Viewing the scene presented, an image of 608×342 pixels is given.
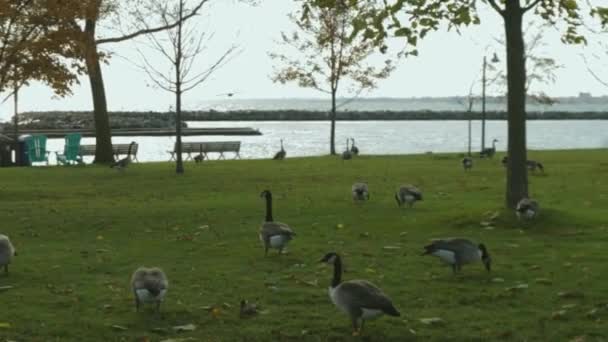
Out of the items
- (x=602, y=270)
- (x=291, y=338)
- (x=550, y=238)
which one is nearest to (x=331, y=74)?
(x=550, y=238)

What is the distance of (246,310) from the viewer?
10.9 metres

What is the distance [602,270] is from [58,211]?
49.4ft

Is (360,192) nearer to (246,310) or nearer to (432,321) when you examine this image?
(246,310)

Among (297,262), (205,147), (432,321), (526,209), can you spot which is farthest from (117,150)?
(432,321)

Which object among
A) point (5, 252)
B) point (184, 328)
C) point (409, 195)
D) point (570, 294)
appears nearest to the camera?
point (184, 328)

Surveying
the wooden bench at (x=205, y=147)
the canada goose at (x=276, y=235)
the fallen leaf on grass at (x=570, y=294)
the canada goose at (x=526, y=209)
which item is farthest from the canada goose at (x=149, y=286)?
the wooden bench at (x=205, y=147)

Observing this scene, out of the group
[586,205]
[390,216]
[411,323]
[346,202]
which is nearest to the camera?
[411,323]

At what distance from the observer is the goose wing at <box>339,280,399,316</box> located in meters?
9.48

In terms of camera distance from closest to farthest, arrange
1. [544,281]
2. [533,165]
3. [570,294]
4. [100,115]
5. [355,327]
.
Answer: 1. [355,327]
2. [570,294]
3. [544,281]
4. [533,165]
5. [100,115]

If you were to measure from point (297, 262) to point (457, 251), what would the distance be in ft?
9.69

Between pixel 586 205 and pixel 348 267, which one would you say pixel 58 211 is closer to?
pixel 348 267

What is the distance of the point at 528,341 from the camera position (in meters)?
9.62

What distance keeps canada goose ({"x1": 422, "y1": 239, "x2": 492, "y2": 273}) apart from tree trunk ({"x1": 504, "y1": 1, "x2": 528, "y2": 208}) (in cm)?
642

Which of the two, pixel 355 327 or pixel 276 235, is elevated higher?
pixel 276 235
